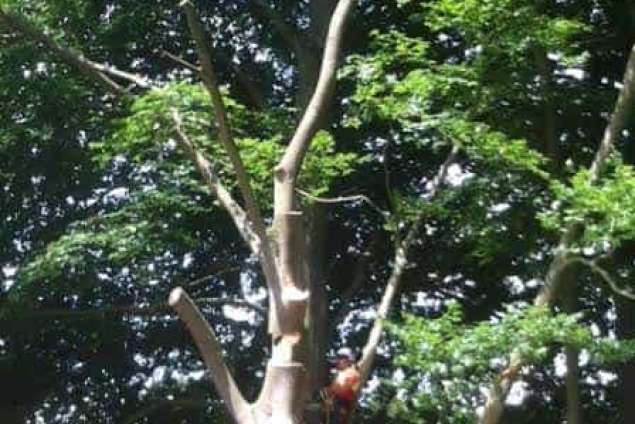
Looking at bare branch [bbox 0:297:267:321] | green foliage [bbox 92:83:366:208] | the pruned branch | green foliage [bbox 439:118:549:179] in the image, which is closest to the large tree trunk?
the pruned branch

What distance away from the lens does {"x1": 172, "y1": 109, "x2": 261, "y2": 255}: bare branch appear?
7740 millimetres

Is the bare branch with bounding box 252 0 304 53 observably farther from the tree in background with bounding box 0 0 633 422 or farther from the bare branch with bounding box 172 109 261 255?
the bare branch with bounding box 172 109 261 255

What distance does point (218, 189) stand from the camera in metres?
8.06

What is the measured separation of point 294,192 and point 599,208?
2.21 meters

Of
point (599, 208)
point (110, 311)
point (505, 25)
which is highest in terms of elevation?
point (505, 25)

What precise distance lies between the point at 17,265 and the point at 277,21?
4227 millimetres

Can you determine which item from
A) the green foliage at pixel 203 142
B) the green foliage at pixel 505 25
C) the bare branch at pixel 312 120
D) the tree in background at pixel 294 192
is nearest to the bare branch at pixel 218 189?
the tree in background at pixel 294 192

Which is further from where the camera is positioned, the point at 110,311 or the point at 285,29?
the point at 285,29

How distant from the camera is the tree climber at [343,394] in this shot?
28.2 ft

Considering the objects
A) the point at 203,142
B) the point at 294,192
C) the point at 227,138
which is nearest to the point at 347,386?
the point at 294,192

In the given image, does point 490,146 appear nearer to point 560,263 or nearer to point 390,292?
point 560,263

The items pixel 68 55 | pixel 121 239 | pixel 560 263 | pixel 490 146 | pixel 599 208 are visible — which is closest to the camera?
pixel 599 208

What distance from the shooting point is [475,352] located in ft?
24.4

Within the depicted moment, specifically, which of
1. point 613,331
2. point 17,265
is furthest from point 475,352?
point 17,265
